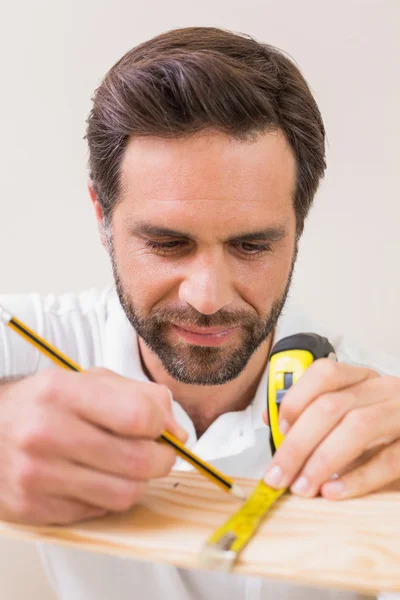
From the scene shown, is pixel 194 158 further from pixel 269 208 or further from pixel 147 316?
pixel 147 316

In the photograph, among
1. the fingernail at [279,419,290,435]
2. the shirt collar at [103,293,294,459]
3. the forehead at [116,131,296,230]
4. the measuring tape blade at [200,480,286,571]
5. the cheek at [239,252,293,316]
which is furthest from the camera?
the shirt collar at [103,293,294,459]

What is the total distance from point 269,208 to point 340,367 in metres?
0.38

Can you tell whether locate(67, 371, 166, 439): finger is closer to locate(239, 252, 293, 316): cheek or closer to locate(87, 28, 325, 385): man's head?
locate(87, 28, 325, 385): man's head

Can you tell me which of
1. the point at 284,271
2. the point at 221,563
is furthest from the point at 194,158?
the point at 221,563

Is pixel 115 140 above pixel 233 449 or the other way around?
above

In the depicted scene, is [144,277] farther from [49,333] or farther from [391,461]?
[391,461]

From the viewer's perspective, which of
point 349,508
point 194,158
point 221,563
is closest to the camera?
point 221,563

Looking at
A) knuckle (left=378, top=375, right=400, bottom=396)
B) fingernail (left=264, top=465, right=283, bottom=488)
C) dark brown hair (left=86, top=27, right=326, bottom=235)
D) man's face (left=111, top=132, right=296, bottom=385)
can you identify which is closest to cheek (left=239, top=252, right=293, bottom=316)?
man's face (left=111, top=132, right=296, bottom=385)

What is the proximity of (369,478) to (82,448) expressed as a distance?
1.18 ft

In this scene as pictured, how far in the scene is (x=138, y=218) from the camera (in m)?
1.11

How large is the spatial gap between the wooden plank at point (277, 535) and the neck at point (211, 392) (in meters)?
0.64

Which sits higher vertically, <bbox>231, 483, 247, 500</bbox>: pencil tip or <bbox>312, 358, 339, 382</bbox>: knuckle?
<bbox>312, 358, 339, 382</bbox>: knuckle

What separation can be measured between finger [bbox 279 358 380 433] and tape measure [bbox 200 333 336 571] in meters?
0.04

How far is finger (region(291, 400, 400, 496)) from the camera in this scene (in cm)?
74
